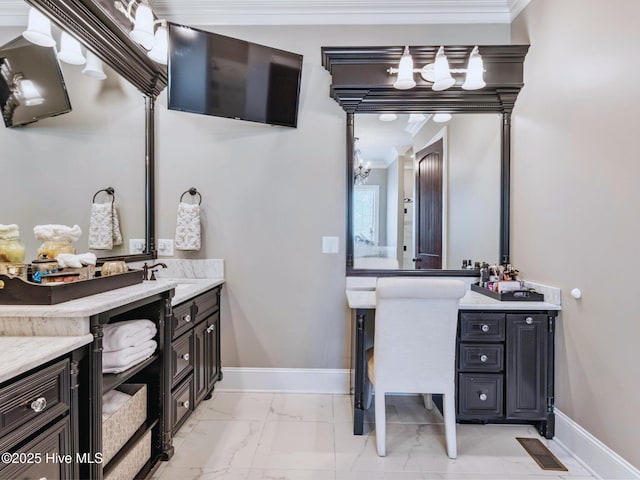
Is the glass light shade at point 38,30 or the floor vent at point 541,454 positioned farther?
the floor vent at point 541,454

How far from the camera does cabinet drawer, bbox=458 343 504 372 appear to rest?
6.59ft

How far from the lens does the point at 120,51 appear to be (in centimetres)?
207

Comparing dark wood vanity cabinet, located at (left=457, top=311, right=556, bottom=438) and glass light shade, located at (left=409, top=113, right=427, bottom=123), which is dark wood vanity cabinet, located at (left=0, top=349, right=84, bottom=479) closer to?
dark wood vanity cabinet, located at (left=457, top=311, right=556, bottom=438)

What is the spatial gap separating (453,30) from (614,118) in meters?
1.43

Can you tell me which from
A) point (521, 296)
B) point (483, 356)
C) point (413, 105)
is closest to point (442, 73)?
point (413, 105)

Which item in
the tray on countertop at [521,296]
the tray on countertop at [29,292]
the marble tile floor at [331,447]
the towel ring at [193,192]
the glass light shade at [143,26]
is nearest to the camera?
the tray on countertop at [29,292]

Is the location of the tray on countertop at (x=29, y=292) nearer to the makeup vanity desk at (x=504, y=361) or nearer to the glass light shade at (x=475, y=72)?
the makeup vanity desk at (x=504, y=361)

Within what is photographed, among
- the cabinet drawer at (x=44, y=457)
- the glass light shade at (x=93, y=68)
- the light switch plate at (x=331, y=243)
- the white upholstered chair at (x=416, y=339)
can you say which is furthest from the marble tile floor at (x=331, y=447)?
the glass light shade at (x=93, y=68)

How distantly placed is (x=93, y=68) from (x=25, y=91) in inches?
20.2

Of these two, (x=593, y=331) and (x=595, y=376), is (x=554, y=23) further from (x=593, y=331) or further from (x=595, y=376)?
(x=595, y=376)

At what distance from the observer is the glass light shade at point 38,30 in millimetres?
1559

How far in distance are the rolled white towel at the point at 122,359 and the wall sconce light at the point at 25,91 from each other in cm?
121

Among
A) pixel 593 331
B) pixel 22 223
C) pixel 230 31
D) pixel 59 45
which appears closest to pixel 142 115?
pixel 59 45

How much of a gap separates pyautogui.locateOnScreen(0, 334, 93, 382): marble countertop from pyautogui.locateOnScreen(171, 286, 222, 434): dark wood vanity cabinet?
0.68 metres
